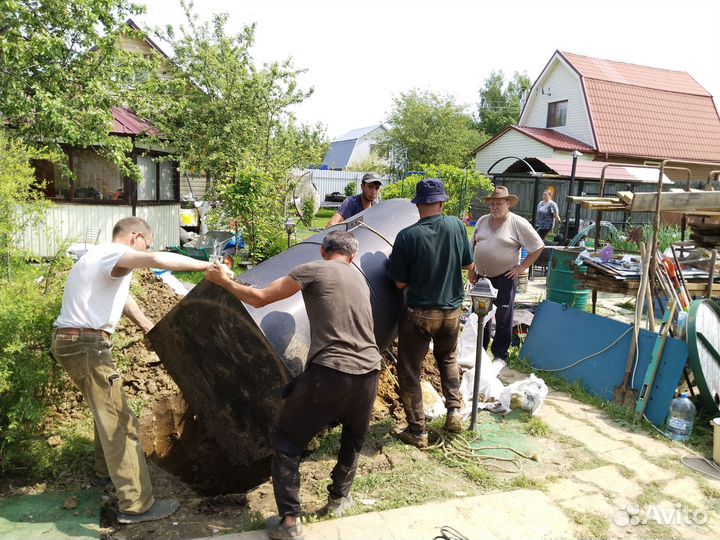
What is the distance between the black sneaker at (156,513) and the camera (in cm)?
311

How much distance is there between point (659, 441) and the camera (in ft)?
14.0

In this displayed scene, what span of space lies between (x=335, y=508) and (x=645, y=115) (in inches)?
982

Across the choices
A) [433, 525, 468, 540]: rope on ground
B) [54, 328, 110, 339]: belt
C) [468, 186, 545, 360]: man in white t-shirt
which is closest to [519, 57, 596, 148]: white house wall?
[468, 186, 545, 360]: man in white t-shirt

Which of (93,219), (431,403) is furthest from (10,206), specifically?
(93,219)

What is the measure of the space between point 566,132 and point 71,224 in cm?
2086

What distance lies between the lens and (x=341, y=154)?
1831 inches

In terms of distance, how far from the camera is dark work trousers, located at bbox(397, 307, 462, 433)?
3.96 metres

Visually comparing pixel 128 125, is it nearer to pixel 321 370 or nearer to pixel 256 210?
pixel 256 210

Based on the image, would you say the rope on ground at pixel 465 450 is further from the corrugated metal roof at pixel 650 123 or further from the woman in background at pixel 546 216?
the corrugated metal roof at pixel 650 123

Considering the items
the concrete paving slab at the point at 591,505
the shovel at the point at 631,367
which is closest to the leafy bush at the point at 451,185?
the shovel at the point at 631,367

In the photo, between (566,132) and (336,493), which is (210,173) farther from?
(566,132)

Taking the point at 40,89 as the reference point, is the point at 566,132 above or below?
above

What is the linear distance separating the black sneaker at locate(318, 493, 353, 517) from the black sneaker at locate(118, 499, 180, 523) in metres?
0.91

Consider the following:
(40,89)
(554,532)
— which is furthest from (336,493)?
(40,89)
